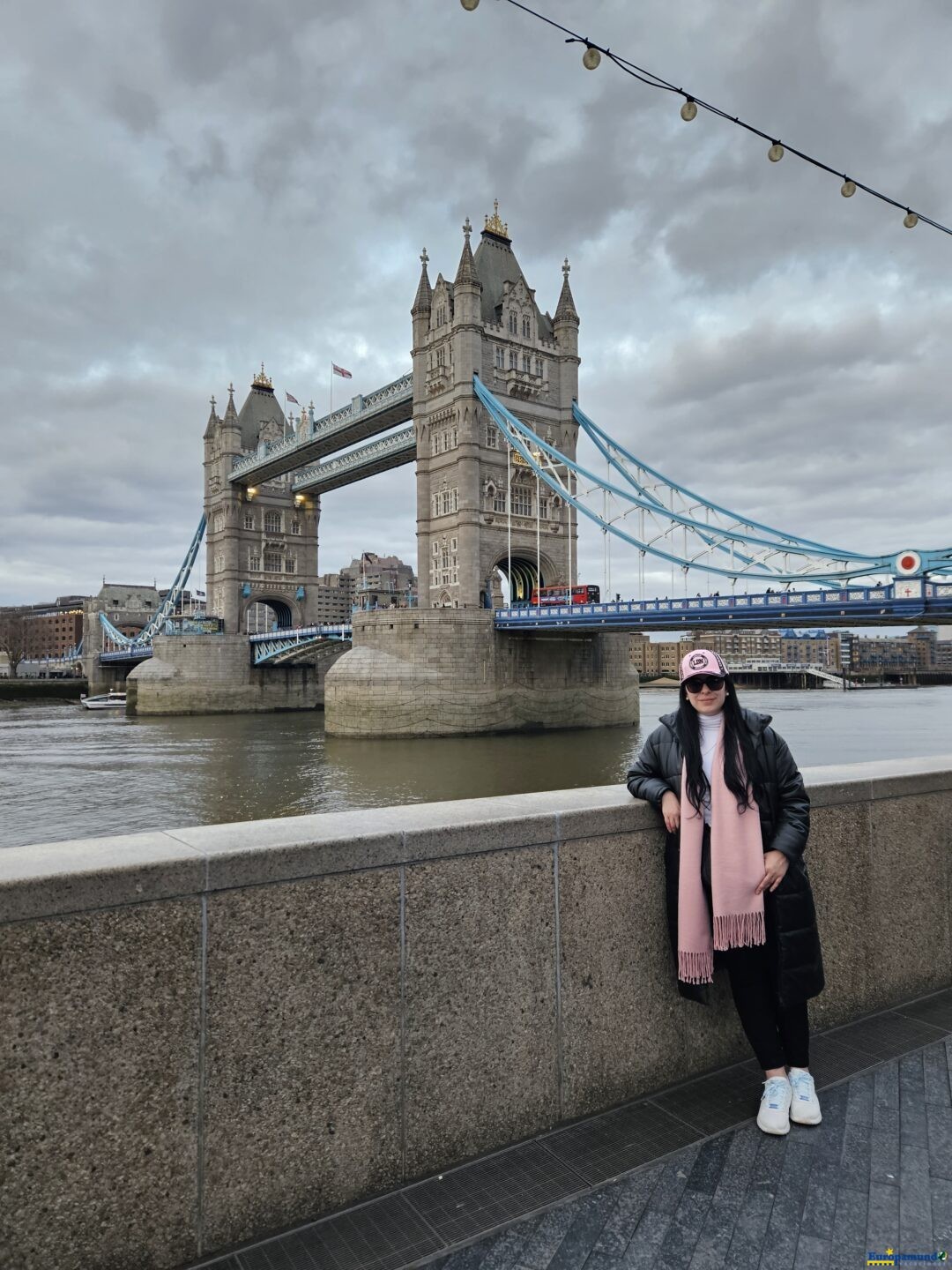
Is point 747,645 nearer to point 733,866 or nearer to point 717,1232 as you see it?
point 733,866

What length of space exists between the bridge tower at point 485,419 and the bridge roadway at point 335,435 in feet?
12.1

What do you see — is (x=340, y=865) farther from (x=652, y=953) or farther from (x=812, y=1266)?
(x=812, y=1266)

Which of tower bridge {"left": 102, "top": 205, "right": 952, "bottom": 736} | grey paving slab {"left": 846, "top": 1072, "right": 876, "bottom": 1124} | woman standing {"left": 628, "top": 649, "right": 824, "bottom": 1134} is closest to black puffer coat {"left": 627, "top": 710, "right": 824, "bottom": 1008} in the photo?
woman standing {"left": 628, "top": 649, "right": 824, "bottom": 1134}

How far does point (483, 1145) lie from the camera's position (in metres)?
2.49

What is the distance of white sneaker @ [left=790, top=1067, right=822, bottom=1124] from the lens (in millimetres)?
2498

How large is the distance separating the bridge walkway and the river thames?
6.35 meters

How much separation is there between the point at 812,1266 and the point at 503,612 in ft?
101

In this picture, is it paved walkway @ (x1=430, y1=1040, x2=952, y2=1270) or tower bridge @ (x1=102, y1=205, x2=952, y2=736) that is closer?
paved walkway @ (x1=430, y1=1040, x2=952, y2=1270)

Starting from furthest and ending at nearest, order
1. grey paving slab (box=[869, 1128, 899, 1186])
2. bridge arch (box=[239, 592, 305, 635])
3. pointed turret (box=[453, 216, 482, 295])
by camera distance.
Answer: bridge arch (box=[239, 592, 305, 635]) < pointed turret (box=[453, 216, 482, 295]) < grey paving slab (box=[869, 1128, 899, 1186])

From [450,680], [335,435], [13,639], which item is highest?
[335,435]

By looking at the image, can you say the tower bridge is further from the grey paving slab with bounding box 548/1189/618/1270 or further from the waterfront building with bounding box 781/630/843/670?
the waterfront building with bounding box 781/630/843/670

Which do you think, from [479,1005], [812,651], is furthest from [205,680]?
[812,651]

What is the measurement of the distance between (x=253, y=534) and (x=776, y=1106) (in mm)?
57930

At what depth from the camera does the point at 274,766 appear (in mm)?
22297
